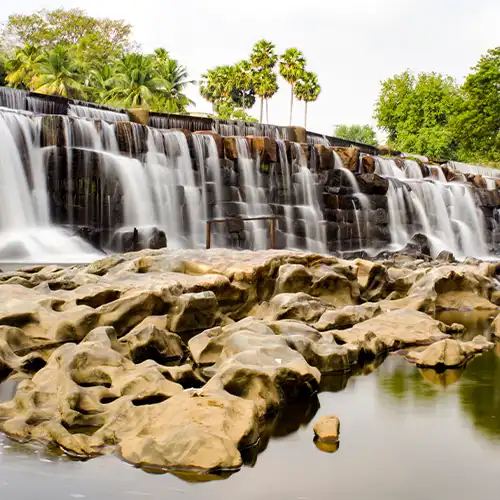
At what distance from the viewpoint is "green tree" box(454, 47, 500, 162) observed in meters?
40.3

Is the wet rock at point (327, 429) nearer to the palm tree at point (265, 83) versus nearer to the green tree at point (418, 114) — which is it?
the green tree at point (418, 114)

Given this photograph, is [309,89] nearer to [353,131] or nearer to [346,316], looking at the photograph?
[353,131]

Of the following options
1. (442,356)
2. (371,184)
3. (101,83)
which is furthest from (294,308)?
(101,83)

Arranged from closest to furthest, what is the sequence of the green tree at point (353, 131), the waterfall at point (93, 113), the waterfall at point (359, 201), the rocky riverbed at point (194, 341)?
1. the rocky riverbed at point (194, 341)
2. the waterfall at point (359, 201)
3. the waterfall at point (93, 113)
4. the green tree at point (353, 131)

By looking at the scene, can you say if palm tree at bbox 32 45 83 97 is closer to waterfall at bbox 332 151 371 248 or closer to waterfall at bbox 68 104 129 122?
waterfall at bbox 68 104 129 122

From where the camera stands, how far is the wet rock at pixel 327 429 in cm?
411

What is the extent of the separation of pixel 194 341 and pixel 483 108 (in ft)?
128

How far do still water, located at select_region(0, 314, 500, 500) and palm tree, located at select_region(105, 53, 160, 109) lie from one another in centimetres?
4038

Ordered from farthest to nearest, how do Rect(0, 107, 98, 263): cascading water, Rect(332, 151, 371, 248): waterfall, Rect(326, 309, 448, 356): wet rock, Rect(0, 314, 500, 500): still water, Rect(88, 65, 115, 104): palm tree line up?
Rect(88, 65, 115, 104): palm tree, Rect(332, 151, 371, 248): waterfall, Rect(0, 107, 98, 263): cascading water, Rect(326, 309, 448, 356): wet rock, Rect(0, 314, 500, 500): still water

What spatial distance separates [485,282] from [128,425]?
7.87 metres

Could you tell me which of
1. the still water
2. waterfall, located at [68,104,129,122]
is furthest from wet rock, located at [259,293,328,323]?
waterfall, located at [68,104,129,122]

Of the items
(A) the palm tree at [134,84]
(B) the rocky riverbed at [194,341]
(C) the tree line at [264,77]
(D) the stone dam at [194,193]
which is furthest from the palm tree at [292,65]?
(B) the rocky riverbed at [194,341]

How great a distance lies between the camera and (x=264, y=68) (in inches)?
2323

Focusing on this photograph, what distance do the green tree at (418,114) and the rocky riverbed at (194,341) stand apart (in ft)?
143
